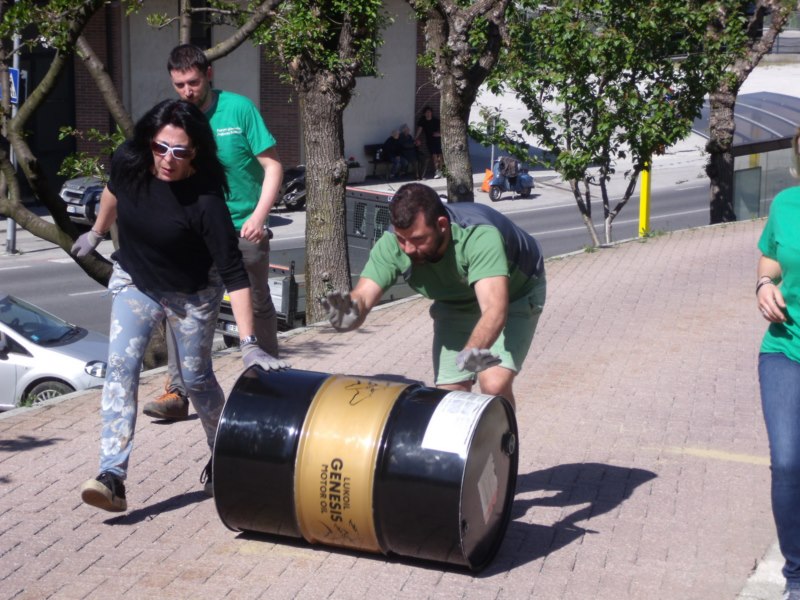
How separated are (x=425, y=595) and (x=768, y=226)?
192cm

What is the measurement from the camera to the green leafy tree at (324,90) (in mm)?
10820

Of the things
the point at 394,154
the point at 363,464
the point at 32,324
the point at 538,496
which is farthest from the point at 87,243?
the point at 394,154

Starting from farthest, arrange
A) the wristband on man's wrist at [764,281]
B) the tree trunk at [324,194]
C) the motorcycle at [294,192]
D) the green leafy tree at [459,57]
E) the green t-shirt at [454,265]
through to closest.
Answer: the motorcycle at [294,192] < the green leafy tree at [459,57] < the tree trunk at [324,194] < the green t-shirt at [454,265] < the wristband on man's wrist at [764,281]

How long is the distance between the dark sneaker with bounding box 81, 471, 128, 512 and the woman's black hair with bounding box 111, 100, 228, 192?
4.16 ft

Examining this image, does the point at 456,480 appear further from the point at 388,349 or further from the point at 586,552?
the point at 388,349

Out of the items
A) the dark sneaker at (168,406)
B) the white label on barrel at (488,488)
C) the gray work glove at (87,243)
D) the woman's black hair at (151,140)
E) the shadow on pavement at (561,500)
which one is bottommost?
the shadow on pavement at (561,500)

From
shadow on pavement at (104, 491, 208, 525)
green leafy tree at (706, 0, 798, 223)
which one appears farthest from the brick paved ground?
green leafy tree at (706, 0, 798, 223)

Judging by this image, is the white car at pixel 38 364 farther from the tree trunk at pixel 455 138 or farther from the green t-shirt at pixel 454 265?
the green t-shirt at pixel 454 265

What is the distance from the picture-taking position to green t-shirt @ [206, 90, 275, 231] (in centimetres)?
614

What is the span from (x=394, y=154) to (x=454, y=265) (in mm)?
29216

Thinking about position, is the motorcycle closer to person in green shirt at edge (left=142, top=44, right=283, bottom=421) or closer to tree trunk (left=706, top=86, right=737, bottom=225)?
tree trunk (left=706, top=86, right=737, bottom=225)

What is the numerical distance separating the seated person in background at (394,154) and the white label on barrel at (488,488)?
29.2 metres

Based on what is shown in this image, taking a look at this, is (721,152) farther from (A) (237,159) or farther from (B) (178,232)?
(B) (178,232)

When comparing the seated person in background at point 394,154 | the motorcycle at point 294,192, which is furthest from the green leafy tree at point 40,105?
the seated person in background at point 394,154
